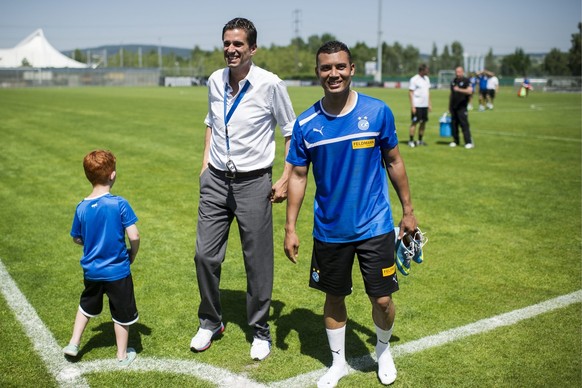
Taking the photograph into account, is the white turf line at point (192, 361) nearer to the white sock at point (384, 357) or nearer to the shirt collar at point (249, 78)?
the white sock at point (384, 357)

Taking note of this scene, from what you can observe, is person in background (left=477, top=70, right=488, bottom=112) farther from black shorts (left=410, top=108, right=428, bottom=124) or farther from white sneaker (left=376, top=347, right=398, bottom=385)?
white sneaker (left=376, top=347, right=398, bottom=385)

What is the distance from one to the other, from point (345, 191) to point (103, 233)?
5.61 ft

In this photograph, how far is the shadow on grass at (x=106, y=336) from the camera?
14.6 ft

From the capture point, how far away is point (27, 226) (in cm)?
786

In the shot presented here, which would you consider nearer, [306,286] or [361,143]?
[361,143]

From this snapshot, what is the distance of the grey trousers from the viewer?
14.5 ft

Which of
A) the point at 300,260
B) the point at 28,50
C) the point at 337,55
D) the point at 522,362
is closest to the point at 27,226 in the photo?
the point at 300,260

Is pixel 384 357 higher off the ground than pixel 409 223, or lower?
lower

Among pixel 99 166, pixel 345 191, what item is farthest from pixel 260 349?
pixel 99 166

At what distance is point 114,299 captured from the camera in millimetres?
4094

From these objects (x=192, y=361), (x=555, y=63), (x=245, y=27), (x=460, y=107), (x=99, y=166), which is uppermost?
(x=555, y=63)

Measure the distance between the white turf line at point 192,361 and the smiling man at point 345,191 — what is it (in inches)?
14.4

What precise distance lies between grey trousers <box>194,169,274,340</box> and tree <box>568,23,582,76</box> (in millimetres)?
110232

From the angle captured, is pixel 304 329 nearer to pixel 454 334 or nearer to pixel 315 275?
pixel 315 275
